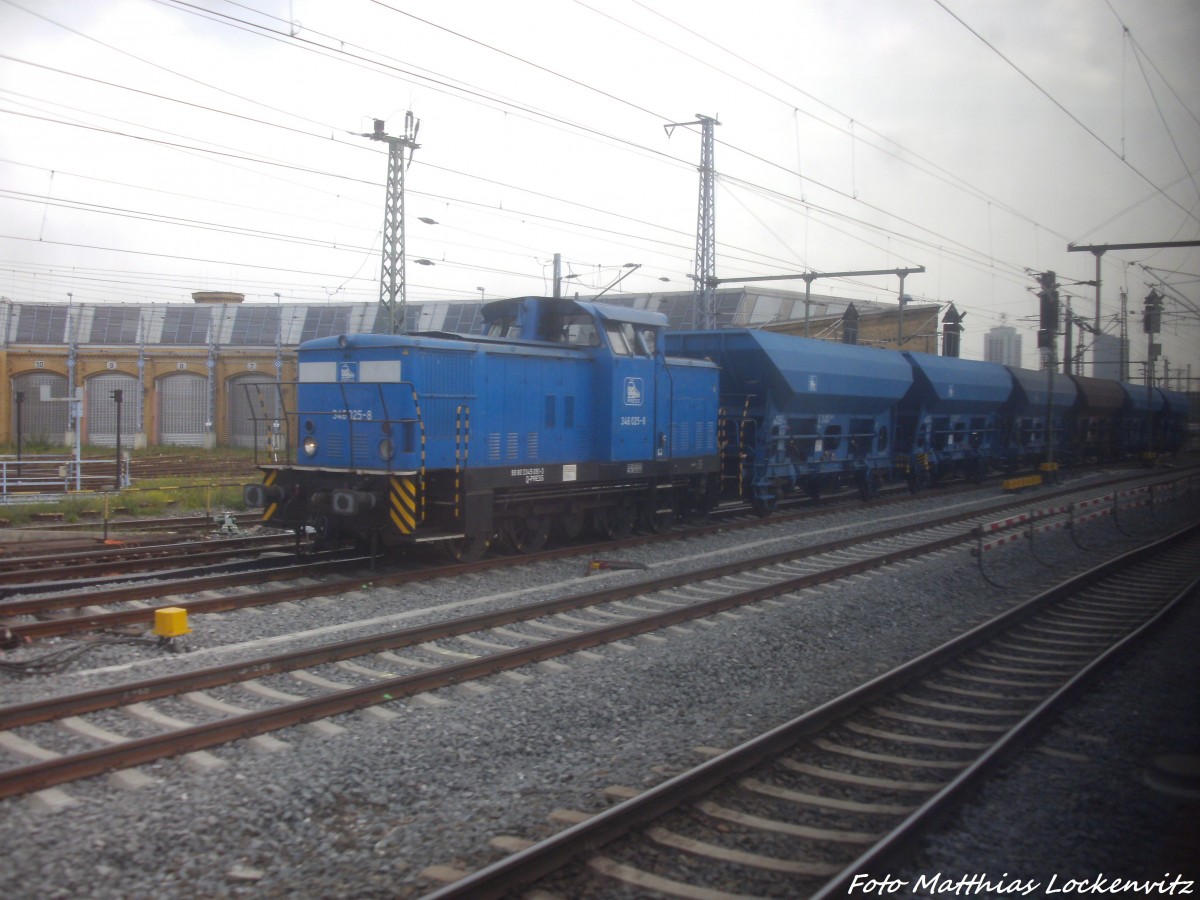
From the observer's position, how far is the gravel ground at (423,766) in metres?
4.41

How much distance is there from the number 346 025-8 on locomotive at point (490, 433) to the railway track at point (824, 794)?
6.41 metres

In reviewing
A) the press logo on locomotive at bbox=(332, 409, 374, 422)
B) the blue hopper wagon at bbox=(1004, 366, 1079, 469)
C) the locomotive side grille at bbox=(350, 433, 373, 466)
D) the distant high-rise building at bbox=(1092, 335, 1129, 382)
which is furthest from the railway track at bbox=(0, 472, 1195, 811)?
the distant high-rise building at bbox=(1092, 335, 1129, 382)

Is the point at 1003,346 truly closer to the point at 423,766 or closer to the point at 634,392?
the point at 634,392

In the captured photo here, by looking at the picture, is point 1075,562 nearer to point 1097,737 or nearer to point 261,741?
point 1097,737

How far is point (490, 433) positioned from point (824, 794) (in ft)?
26.6

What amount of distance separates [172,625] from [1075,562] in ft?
41.9

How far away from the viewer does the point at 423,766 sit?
5.73 m

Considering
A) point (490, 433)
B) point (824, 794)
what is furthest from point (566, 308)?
point (824, 794)

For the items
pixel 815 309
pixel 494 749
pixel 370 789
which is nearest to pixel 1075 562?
pixel 494 749

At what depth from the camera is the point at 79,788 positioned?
5250 mm

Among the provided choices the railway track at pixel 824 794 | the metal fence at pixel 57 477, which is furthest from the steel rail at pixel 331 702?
the metal fence at pixel 57 477

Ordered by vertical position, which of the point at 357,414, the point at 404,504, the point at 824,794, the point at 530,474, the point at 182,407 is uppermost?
the point at 182,407

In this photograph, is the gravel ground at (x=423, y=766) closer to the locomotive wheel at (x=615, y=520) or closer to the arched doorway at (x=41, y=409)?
the locomotive wheel at (x=615, y=520)

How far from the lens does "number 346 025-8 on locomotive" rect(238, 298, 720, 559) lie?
1168 cm
